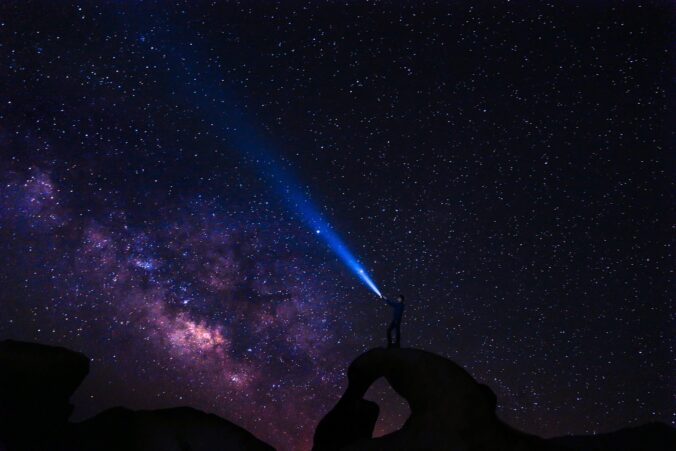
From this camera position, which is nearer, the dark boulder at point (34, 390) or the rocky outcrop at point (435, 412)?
the rocky outcrop at point (435, 412)

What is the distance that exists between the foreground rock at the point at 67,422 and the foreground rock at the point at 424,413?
6.40ft

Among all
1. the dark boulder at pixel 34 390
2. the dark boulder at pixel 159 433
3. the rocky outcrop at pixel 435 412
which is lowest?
the dark boulder at pixel 159 433

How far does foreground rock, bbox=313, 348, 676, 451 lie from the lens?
8.60 m

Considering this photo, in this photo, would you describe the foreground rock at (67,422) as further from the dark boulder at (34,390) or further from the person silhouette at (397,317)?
the person silhouette at (397,317)

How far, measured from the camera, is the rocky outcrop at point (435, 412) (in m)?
8.57

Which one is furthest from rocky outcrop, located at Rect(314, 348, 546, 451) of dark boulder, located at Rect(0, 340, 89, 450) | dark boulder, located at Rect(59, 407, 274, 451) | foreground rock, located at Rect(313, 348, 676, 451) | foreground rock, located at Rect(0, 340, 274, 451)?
dark boulder, located at Rect(0, 340, 89, 450)

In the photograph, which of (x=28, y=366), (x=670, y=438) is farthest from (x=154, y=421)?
(x=670, y=438)

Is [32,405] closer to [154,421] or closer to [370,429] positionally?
[154,421]

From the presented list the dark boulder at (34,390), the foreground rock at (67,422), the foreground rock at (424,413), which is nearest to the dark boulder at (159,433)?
the foreground rock at (67,422)

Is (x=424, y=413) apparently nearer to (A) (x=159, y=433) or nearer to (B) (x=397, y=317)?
(B) (x=397, y=317)

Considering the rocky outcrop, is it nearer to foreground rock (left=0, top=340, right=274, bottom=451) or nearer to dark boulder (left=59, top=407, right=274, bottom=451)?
dark boulder (left=59, top=407, right=274, bottom=451)

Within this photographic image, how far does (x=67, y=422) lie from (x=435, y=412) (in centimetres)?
737

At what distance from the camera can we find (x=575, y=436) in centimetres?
1537

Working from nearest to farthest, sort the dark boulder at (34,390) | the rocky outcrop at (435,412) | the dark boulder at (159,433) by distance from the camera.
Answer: the rocky outcrop at (435,412)
the dark boulder at (34,390)
the dark boulder at (159,433)
